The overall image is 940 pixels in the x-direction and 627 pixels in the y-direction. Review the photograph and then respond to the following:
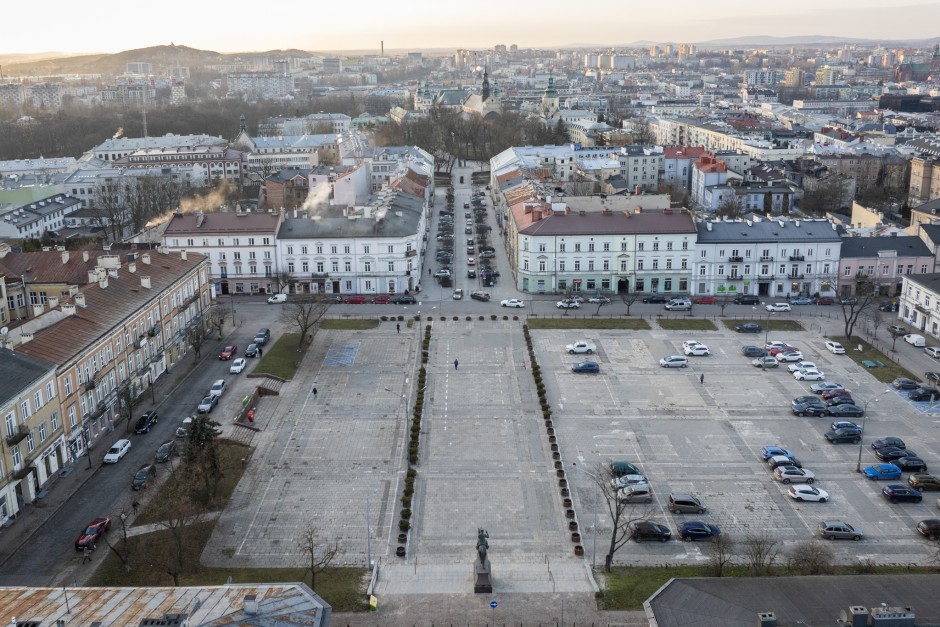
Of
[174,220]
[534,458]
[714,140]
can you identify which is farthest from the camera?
[714,140]

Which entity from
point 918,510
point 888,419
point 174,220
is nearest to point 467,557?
point 918,510

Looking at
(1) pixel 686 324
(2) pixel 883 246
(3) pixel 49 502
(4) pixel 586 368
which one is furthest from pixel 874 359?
(3) pixel 49 502

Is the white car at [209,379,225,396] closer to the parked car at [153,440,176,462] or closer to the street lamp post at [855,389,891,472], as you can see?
the parked car at [153,440,176,462]

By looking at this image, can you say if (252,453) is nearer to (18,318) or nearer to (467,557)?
(467,557)

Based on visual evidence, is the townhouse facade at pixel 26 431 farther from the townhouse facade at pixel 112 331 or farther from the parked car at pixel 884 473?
the parked car at pixel 884 473

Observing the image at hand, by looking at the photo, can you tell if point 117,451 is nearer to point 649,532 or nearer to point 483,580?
point 483,580

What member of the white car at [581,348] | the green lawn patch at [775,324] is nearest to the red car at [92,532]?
the white car at [581,348]
